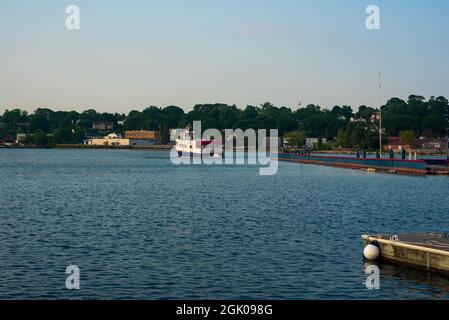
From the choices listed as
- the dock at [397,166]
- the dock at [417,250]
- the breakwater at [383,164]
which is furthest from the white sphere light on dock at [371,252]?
the breakwater at [383,164]

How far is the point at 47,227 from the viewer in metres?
54.5

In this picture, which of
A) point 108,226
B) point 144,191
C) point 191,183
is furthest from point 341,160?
point 108,226

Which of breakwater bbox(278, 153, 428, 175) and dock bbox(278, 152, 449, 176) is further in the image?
breakwater bbox(278, 153, 428, 175)

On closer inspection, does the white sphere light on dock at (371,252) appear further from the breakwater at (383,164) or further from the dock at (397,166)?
the breakwater at (383,164)

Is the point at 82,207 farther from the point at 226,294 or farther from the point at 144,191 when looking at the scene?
the point at 226,294

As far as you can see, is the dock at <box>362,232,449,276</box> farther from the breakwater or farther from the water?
the breakwater

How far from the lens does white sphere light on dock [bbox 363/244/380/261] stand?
129ft

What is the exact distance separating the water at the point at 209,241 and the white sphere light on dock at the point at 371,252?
83cm

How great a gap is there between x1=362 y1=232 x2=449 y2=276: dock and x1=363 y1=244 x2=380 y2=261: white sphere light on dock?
43cm

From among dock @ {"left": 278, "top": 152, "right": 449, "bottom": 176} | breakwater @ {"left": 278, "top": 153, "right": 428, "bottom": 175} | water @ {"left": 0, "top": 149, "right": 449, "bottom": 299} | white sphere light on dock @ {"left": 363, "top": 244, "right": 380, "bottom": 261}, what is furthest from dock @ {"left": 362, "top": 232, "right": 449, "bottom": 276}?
breakwater @ {"left": 278, "top": 153, "right": 428, "bottom": 175}
